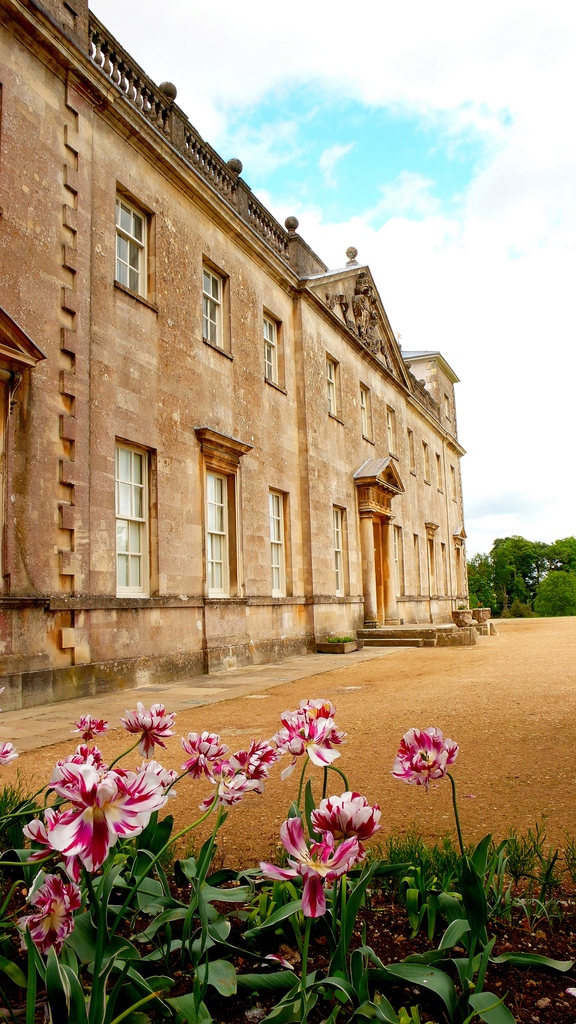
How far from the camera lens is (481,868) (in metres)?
2.03

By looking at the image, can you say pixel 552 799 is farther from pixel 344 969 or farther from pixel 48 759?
pixel 48 759

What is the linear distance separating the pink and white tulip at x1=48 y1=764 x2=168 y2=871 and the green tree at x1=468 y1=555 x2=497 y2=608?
78054 millimetres

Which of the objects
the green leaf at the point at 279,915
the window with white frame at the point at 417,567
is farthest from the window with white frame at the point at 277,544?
the green leaf at the point at 279,915

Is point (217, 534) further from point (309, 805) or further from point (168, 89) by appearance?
point (309, 805)

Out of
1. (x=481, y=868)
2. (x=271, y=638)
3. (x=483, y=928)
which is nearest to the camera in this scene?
(x=483, y=928)

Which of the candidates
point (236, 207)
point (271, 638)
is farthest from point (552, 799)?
point (236, 207)

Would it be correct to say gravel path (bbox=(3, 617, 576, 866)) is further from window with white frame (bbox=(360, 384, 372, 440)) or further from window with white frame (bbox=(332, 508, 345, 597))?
window with white frame (bbox=(360, 384, 372, 440))

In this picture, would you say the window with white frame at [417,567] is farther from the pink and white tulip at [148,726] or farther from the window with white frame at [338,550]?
the pink and white tulip at [148,726]

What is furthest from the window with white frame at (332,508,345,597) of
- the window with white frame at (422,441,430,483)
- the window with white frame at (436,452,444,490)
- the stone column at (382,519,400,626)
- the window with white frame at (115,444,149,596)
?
the window with white frame at (436,452,444,490)

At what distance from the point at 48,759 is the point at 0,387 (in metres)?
4.43

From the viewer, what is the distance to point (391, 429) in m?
23.5

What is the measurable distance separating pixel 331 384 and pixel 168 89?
26.7ft

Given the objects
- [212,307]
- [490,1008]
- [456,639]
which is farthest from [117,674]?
[456,639]

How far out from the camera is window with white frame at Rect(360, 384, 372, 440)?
2034 centimetres
